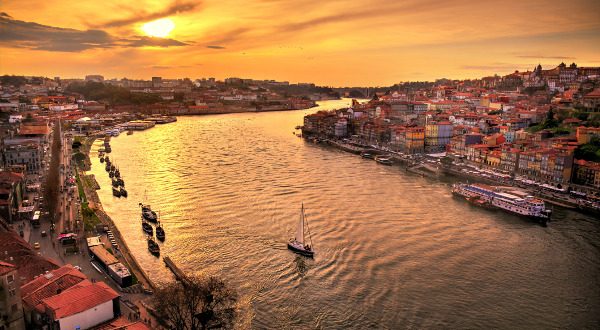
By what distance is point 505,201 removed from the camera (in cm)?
1374

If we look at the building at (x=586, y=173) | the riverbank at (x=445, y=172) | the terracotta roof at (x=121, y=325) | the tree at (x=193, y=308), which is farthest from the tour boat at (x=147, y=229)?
the building at (x=586, y=173)

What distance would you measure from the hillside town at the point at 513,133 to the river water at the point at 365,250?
284cm

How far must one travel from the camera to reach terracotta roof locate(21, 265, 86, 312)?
6.46 meters

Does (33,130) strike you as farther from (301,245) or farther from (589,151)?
(589,151)

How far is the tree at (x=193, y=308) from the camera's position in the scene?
262 inches

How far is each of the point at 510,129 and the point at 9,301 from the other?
2345 centimetres

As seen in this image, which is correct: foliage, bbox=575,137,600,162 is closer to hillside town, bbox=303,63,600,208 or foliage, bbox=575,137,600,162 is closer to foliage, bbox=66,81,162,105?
hillside town, bbox=303,63,600,208

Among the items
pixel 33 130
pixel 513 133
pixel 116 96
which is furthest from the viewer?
pixel 116 96

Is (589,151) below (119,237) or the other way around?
the other way around

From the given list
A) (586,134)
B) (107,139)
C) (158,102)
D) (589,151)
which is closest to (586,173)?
(589,151)

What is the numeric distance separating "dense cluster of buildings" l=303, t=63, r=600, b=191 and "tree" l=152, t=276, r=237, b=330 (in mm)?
13395

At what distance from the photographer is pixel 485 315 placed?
7.86 m

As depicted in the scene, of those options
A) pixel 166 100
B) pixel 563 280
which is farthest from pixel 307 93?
pixel 563 280

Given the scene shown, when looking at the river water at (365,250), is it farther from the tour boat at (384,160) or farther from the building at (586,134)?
the building at (586,134)
